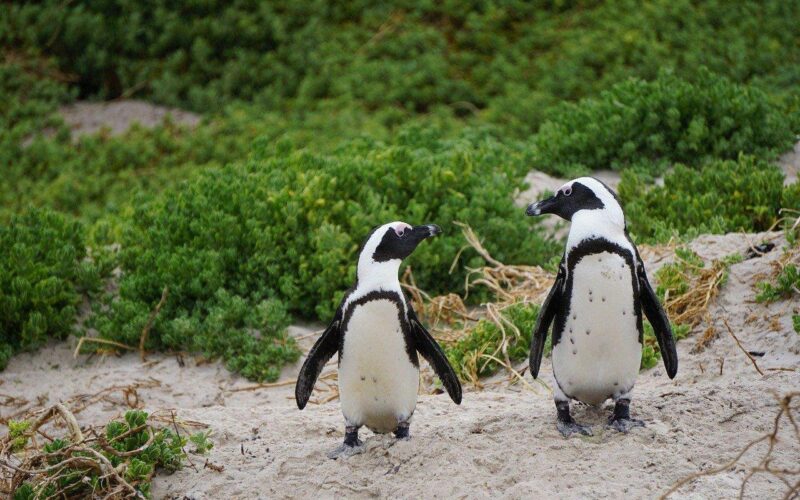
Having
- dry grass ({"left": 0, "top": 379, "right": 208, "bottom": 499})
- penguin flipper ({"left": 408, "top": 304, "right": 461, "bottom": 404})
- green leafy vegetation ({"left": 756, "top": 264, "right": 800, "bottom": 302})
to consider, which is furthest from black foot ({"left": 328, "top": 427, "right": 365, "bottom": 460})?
green leafy vegetation ({"left": 756, "top": 264, "right": 800, "bottom": 302})

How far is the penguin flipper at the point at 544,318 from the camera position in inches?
170

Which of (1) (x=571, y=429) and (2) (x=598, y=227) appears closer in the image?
(2) (x=598, y=227)

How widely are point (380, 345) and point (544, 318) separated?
2.20ft

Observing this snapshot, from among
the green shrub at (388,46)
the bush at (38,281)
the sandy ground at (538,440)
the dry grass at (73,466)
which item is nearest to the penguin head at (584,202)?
the sandy ground at (538,440)

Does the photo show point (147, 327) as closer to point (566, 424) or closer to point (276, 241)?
point (276, 241)

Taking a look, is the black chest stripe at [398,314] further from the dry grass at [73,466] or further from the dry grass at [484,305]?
the dry grass at [484,305]

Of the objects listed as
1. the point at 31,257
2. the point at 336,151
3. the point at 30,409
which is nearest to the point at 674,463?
the point at 30,409

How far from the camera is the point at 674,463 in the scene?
4008mm

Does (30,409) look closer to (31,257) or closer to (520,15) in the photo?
(31,257)

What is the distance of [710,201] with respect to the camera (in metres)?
7.48

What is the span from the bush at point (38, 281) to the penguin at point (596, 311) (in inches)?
141

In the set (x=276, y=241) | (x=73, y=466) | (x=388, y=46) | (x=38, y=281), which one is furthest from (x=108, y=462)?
(x=388, y=46)

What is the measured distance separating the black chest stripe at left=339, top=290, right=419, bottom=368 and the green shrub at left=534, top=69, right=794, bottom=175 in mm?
4723

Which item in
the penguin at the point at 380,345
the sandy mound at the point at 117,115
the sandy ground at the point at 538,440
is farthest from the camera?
the sandy mound at the point at 117,115
